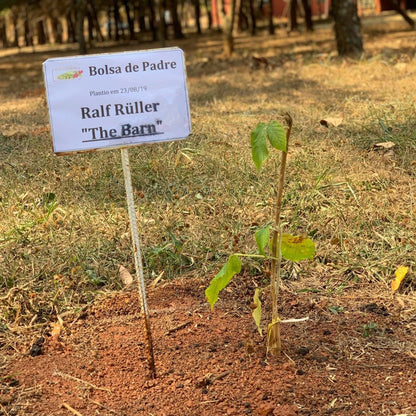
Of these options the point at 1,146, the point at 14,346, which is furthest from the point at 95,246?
the point at 1,146

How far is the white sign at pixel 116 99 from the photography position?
2305 millimetres

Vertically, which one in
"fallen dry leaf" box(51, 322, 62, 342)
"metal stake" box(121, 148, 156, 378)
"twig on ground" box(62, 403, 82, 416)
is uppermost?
"metal stake" box(121, 148, 156, 378)

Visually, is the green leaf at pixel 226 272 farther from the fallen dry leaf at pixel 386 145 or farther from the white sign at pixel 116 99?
the fallen dry leaf at pixel 386 145

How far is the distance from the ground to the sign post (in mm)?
264

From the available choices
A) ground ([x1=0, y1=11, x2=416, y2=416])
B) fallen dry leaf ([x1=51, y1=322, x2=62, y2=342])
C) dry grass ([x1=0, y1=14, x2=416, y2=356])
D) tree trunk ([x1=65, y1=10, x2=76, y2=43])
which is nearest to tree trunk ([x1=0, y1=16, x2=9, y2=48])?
tree trunk ([x1=65, y1=10, x2=76, y2=43])

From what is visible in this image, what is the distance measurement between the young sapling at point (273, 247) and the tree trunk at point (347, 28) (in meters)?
7.82

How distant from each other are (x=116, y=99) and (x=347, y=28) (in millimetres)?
8009

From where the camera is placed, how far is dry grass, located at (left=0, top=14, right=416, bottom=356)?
10.4ft

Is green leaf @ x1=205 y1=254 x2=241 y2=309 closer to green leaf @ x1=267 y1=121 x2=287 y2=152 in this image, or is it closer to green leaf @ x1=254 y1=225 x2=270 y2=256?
green leaf @ x1=254 y1=225 x2=270 y2=256

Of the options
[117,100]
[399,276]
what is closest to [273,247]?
[117,100]

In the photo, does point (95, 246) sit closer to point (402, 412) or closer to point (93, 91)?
point (93, 91)

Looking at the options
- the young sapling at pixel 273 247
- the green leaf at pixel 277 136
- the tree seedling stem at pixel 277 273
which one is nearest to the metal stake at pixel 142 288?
the young sapling at pixel 273 247

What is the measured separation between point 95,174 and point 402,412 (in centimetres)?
283

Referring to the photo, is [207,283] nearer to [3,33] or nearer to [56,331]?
[56,331]
